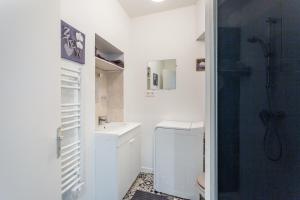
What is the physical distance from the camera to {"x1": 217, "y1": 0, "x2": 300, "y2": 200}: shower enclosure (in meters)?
1.04

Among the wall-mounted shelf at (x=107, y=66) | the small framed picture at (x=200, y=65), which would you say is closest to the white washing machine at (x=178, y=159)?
the small framed picture at (x=200, y=65)

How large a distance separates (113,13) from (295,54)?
2181 millimetres

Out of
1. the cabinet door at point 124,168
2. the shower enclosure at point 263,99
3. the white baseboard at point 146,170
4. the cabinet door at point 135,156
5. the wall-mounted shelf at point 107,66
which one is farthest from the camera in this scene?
the white baseboard at point 146,170

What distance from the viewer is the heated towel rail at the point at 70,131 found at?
→ 154 centimetres

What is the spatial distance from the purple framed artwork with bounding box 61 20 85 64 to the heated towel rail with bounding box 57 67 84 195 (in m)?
0.11

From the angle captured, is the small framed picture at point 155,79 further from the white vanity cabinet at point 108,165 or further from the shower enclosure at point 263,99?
the shower enclosure at point 263,99

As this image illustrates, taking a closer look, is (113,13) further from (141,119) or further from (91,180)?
(91,180)

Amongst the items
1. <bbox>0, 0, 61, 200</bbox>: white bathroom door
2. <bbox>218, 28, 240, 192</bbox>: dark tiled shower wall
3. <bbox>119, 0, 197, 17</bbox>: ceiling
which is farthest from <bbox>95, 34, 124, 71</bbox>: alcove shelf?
<bbox>218, 28, 240, 192</bbox>: dark tiled shower wall

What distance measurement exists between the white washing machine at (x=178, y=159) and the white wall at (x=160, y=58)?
0.58m

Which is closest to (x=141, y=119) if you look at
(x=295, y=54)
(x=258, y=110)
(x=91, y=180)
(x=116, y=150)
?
(x=116, y=150)

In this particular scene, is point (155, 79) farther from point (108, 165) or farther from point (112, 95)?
point (108, 165)

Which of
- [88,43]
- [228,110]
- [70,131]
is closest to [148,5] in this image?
[88,43]

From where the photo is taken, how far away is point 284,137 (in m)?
1.19

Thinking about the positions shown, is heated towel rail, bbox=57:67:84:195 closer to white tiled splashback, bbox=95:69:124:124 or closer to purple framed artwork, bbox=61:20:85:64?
purple framed artwork, bbox=61:20:85:64
